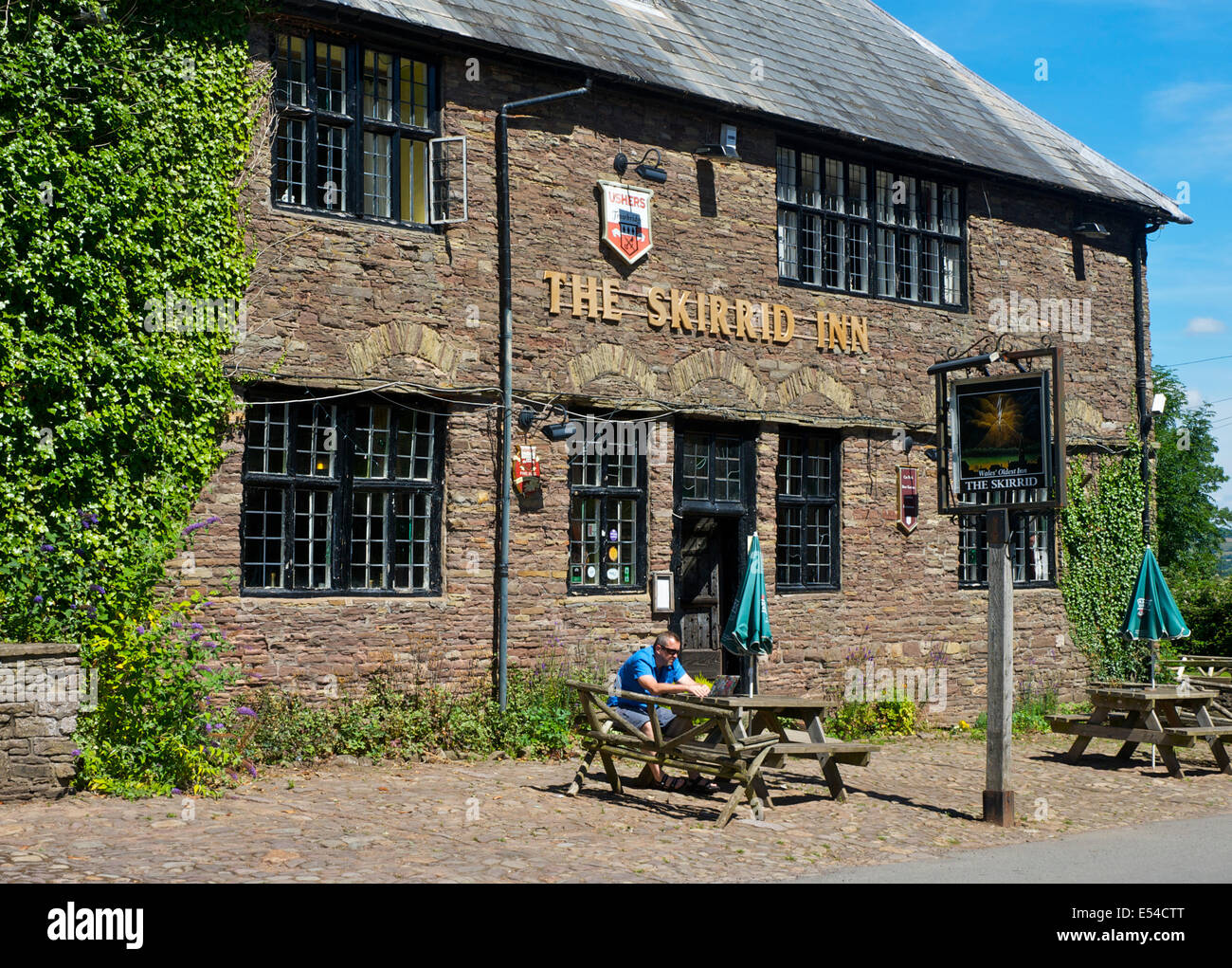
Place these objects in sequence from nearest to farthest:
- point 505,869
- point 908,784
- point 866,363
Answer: point 505,869
point 908,784
point 866,363

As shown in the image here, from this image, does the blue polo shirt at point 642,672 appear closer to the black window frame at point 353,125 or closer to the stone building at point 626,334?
the stone building at point 626,334

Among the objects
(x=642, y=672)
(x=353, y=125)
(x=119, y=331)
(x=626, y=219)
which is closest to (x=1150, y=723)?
(x=642, y=672)

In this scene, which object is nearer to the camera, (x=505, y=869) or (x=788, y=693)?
(x=505, y=869)

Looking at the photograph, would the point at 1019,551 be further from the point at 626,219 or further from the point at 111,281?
the point at 111,281

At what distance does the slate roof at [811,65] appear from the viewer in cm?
1382

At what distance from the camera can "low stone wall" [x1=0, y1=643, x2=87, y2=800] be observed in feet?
29.8

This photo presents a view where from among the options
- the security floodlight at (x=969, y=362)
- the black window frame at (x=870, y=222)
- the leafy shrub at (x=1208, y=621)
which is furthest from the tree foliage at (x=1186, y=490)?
the security floodlight at (x=969, y=362)

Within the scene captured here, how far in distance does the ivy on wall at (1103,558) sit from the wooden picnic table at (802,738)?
8716mm

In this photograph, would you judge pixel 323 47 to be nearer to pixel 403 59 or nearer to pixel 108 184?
pixel 403 59

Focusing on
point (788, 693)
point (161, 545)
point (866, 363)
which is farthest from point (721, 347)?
point (161, 545)

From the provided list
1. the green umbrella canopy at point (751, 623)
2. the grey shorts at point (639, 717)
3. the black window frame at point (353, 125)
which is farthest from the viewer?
the green umbrella canopy at point (751, 623)

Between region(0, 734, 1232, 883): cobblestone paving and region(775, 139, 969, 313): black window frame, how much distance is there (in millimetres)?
6472

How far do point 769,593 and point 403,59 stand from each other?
7.18 meters

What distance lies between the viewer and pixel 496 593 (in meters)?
13.0
